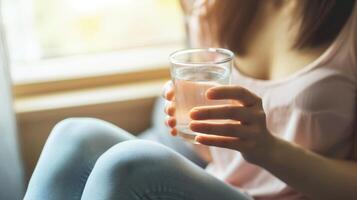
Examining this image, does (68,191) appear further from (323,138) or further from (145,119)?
(145,119)

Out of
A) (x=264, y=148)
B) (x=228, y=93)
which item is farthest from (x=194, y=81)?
(x=264, y=148)

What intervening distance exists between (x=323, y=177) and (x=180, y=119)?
0.88 feet

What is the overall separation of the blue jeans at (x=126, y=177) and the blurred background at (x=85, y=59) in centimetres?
50

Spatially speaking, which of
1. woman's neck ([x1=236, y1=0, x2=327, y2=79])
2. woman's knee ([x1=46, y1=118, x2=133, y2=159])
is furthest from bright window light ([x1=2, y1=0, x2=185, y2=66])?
woman's knee ([x1=46, y1=118, x2=133, y2=159])

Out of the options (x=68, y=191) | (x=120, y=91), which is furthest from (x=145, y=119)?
(x=68, y=191)

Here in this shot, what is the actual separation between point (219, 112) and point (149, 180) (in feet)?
0.52

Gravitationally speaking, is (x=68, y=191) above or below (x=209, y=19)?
below

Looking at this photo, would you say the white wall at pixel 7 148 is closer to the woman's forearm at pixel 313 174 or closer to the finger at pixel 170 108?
the finger at pixel 170 108

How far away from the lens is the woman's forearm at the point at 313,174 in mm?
956

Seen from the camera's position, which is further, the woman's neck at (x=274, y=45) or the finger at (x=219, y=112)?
the woman's neck at (x=274, y=45)

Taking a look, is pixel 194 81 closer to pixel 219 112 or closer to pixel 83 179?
pixel 219 112

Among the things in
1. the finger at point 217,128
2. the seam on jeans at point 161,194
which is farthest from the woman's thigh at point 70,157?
the finger at point 217,128

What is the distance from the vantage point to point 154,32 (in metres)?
1.73

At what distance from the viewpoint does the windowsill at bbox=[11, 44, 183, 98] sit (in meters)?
1.59
